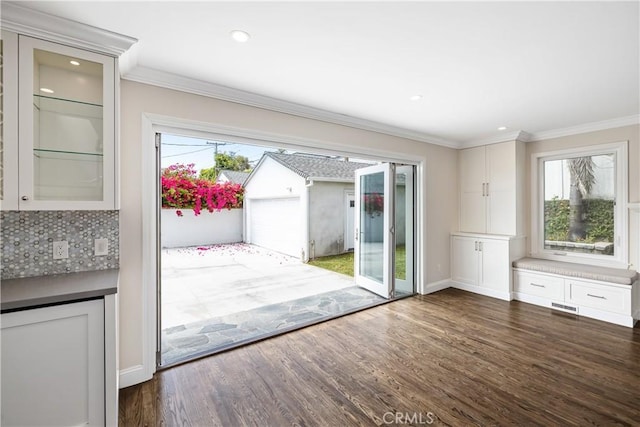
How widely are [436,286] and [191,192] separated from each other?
765 cm

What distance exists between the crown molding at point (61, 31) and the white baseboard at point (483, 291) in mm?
5150

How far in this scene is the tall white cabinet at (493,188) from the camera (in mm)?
4438

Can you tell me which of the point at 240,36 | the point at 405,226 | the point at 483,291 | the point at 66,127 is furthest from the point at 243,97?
the point at 483,291

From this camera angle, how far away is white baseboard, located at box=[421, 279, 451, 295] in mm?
4637

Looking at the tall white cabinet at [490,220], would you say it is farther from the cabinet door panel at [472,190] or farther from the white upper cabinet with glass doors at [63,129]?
the white upper cabinet with glass doors at [63,129]

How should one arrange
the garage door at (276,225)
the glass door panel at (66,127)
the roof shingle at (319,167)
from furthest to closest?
the garage door at (276,225), the roof shingle at (319,167), the glass door panel at (66,127)

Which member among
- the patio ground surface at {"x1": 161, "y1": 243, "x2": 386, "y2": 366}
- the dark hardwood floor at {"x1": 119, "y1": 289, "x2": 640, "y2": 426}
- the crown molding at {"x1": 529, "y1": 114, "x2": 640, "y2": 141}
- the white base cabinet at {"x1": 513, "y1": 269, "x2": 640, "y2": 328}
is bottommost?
the dark hardwood floor at {"x1": 119, "y1": 289, "x2": 640, "y2": 426}

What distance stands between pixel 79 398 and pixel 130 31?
7.05 feet

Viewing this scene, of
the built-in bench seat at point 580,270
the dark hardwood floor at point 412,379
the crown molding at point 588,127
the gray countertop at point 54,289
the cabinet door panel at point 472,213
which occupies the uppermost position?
the crown molding at point 588,127

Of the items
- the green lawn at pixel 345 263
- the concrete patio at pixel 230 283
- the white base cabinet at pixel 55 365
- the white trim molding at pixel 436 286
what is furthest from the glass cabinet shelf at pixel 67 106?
the white trim molding at pixel 436 286

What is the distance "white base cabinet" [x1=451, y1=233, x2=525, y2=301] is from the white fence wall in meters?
8.20

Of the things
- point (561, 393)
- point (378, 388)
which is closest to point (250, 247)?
point (378, 388)

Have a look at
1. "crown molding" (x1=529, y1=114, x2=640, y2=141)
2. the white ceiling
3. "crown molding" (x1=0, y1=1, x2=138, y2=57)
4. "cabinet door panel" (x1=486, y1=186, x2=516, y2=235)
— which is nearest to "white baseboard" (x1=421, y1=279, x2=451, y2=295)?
"cabinet door panel" (x1=486, y1=186, x2=516, y2=235)

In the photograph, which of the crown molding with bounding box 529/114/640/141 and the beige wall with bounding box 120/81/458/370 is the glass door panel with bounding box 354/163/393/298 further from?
the crown molding with bounding box 529/114/640/141
